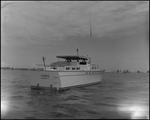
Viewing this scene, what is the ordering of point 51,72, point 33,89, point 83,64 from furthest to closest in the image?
point 83,64, point 33,89, point 51,72

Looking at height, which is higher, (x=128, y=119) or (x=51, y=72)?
(x=51, y=72)

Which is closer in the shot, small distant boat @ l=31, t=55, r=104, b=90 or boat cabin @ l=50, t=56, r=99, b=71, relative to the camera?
small distant boat @ l=31, t=55, r=104, b=90

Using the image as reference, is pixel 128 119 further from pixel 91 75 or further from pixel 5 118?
pixel 91 75

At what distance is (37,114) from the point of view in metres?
10.1

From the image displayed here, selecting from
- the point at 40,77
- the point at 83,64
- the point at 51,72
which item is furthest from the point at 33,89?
A: the point at 83,64

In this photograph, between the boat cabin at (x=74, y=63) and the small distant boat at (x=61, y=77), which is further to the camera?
the boat cabin at (x=74, y=63)

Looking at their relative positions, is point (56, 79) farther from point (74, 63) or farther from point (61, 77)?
point (74, 63)

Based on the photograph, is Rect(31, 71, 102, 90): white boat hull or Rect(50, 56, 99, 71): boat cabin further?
Rect(50, 56, 99, 71): boat cabin

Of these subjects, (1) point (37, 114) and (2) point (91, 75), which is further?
(2) point (91, 75)

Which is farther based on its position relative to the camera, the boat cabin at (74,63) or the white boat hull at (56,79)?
the boat cabin at (74,63)

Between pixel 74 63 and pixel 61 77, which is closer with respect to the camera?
pixel 61 77

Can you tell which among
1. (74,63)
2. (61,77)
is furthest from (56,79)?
(74,63)

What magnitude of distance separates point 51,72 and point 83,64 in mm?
8985

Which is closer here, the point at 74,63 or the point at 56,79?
the point at 56,79
